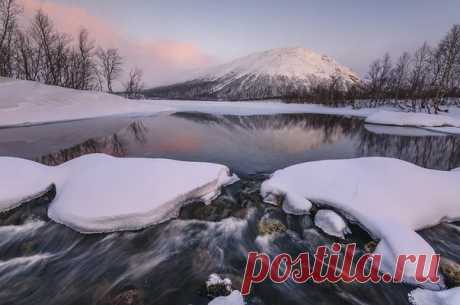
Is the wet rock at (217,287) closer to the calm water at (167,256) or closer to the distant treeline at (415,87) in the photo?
the calm water at (167,256)

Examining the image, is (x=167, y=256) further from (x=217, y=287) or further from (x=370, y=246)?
(x=370, y=246)

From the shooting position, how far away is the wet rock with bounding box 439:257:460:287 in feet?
11.7

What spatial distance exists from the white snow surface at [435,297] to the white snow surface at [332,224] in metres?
1.46

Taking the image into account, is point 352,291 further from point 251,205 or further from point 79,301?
point 79,301

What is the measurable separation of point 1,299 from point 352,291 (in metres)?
5.58

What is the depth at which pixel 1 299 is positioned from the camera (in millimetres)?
3314

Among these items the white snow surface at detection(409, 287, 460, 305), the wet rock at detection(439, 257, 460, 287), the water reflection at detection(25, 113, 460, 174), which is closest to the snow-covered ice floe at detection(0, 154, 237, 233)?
→ the water reflection at detection(25, 113, 460, 174)

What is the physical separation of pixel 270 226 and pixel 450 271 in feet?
10.6

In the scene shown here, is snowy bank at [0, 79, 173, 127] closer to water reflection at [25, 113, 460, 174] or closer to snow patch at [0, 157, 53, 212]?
water reflection at [25, 113, 460, 174]

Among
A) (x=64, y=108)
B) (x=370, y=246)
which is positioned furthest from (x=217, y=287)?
(x=64, y=108)

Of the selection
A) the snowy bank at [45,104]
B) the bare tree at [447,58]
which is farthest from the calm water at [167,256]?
the bare tree at [447,58]

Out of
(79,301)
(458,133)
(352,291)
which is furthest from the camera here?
(458,133)

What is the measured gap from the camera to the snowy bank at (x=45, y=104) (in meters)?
17.1

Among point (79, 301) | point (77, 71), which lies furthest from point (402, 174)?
point (77, 71)
